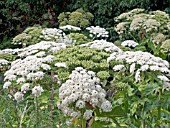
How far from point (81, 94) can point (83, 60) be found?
34cm

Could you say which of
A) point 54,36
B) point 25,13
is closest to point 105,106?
point 54,36

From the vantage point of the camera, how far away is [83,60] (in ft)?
9.55

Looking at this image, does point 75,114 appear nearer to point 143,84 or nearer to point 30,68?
point 30,68

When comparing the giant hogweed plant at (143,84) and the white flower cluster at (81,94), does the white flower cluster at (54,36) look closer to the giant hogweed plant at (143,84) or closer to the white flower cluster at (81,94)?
the giant hogweed plant at (143,84)

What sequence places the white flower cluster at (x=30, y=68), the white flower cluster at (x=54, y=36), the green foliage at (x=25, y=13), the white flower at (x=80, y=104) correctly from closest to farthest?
1. the white flower at (x=80, y=104)
2. the white flower cluster at (x=30, y=68)
3. the white flower cluster at (x=54, y=36)
4. the green foliage at (x=25, y=13)

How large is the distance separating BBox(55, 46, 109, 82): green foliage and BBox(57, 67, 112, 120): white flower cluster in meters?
0.09

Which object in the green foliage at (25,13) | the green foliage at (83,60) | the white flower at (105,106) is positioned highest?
the green foliage at (83,60)

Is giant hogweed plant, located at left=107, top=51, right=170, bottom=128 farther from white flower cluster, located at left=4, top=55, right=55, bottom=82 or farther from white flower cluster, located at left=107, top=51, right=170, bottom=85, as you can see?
white flower cluster, located at left=4, top=55, right=55, bottom=82

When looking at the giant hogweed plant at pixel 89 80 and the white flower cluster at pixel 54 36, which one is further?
the white flower cluster at pixel 54 36

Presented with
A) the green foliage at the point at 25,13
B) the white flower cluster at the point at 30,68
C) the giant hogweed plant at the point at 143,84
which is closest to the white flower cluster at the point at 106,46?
the giant hogweed plant at the point at 143,84

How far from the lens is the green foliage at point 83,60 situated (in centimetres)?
284

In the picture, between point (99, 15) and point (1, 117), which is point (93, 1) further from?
point (1, 117)

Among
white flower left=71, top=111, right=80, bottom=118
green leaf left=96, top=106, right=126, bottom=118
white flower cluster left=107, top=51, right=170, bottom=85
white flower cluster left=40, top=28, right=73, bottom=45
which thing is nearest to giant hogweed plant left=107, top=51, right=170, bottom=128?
white flower cluster left=107, top=51, right=170, bottom=85

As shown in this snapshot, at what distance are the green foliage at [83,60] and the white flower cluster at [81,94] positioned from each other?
0.30 feet
